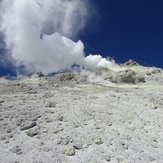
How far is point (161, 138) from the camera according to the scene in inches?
292

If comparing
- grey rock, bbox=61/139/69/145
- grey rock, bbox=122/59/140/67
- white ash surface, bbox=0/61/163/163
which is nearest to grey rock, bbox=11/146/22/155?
white ash surface, bbox=0/61/163/163

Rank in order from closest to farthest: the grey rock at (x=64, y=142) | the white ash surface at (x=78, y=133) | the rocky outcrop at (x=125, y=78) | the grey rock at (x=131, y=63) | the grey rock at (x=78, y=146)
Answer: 1. the white ash surface at (x=78, y=133)
2. the grey rock at (x=78, y=146)
3. the grey rock at (x=64, y=142)
4. the rocky outcrop at (x=125, y=78)
5. the grey rock at (x=131, y=63)

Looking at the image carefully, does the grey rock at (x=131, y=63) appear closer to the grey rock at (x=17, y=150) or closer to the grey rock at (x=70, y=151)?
the grey rock at (x=70, y=151)

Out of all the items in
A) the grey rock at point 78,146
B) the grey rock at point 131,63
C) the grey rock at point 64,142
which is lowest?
the grey rock at point 78,146

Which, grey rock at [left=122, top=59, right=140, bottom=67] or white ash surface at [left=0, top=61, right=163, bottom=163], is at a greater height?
grey rock at [left=122, top=59, right=140, bottom=67]

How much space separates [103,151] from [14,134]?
3.19 metres

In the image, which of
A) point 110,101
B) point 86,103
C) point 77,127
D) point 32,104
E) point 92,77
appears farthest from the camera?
point 92,77

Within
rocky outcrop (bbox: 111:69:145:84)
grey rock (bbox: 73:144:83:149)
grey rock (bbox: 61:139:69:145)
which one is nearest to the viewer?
grey rock (bbox: 73:144:83:149)

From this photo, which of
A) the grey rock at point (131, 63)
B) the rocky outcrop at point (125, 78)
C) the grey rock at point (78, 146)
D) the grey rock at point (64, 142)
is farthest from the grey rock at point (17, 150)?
the grey rock at point (131, 63)

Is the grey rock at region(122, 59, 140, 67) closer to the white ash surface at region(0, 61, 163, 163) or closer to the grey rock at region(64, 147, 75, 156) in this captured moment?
the white ash surface at region(0, 61, 163, 163)

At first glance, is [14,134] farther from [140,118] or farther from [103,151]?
[140,118]

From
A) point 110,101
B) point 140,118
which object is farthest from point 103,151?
point 110,101

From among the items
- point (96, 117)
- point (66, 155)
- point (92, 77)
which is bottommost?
point (66, 155)

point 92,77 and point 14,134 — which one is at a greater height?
point 92,77
